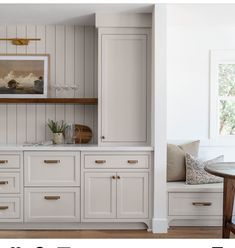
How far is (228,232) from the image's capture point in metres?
3.45

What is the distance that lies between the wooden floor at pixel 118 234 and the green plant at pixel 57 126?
110 cm

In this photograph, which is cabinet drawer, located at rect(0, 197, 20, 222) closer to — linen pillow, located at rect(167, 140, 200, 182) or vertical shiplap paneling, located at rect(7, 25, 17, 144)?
vertical shiplap paneling, located at rect(7, 25, 17, 144)

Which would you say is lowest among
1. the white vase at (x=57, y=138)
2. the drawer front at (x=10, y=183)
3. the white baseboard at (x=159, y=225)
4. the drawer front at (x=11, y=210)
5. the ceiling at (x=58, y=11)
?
the white baseboard at (x=159, y=225)

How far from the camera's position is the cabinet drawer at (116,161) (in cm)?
382

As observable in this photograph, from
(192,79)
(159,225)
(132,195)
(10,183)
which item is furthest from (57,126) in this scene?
(192,79)

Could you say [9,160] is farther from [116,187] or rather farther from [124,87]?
[124,87]

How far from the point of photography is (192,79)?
4609mm

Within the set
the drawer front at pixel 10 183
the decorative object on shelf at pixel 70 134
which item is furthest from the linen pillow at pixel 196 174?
the drawer front at pixel 10 183

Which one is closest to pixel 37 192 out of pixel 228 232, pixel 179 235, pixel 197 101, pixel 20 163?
pixel 20 163

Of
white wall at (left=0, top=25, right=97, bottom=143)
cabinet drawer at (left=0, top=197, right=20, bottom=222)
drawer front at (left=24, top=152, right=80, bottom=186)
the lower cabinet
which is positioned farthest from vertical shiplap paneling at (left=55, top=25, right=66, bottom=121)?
cabinet drawer at (left=0, top=197, right=20, bottom=222)

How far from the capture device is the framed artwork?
4.37m

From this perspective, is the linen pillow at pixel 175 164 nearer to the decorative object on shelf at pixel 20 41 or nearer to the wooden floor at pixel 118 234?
the wooden floor at pixel 118 234

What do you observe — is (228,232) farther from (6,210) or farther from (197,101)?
(6,210)

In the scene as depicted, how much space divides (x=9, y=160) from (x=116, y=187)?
109 centimetres
